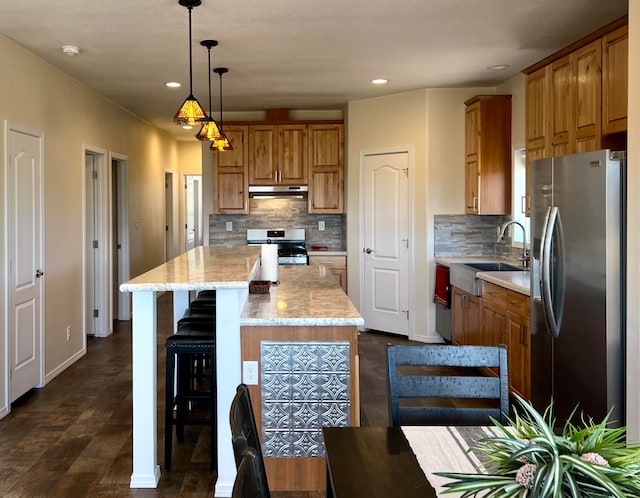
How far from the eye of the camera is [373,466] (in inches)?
54.2

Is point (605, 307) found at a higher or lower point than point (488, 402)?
higher

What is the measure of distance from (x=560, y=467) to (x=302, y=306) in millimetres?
2241

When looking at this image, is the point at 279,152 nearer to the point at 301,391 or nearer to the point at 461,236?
the point at 461,236

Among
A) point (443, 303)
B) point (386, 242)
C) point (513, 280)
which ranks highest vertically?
point (386, 242)

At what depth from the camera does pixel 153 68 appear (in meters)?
4.93

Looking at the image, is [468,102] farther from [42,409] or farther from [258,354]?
[42,409]

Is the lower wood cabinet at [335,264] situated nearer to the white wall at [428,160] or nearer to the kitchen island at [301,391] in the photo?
the white wall at [428,160]

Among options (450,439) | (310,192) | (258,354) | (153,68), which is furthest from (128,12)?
(310,192)

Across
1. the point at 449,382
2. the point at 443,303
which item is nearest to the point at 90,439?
the point at 449,382

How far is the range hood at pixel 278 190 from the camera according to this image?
684 cm

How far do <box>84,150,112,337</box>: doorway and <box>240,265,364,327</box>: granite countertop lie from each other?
2916 mm

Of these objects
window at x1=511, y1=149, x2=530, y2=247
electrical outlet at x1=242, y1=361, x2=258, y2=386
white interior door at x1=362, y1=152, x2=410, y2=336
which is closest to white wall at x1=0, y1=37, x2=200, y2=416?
electrical outlet at x1=242, y1=361, x2=258, y2=386

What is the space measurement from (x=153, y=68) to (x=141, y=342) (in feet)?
9.94

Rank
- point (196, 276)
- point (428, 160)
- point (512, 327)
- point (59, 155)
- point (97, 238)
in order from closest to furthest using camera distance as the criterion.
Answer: point (196, 276) → point (512, 327) → point (59, 155) → point (428, 160) → point (97, 238)
